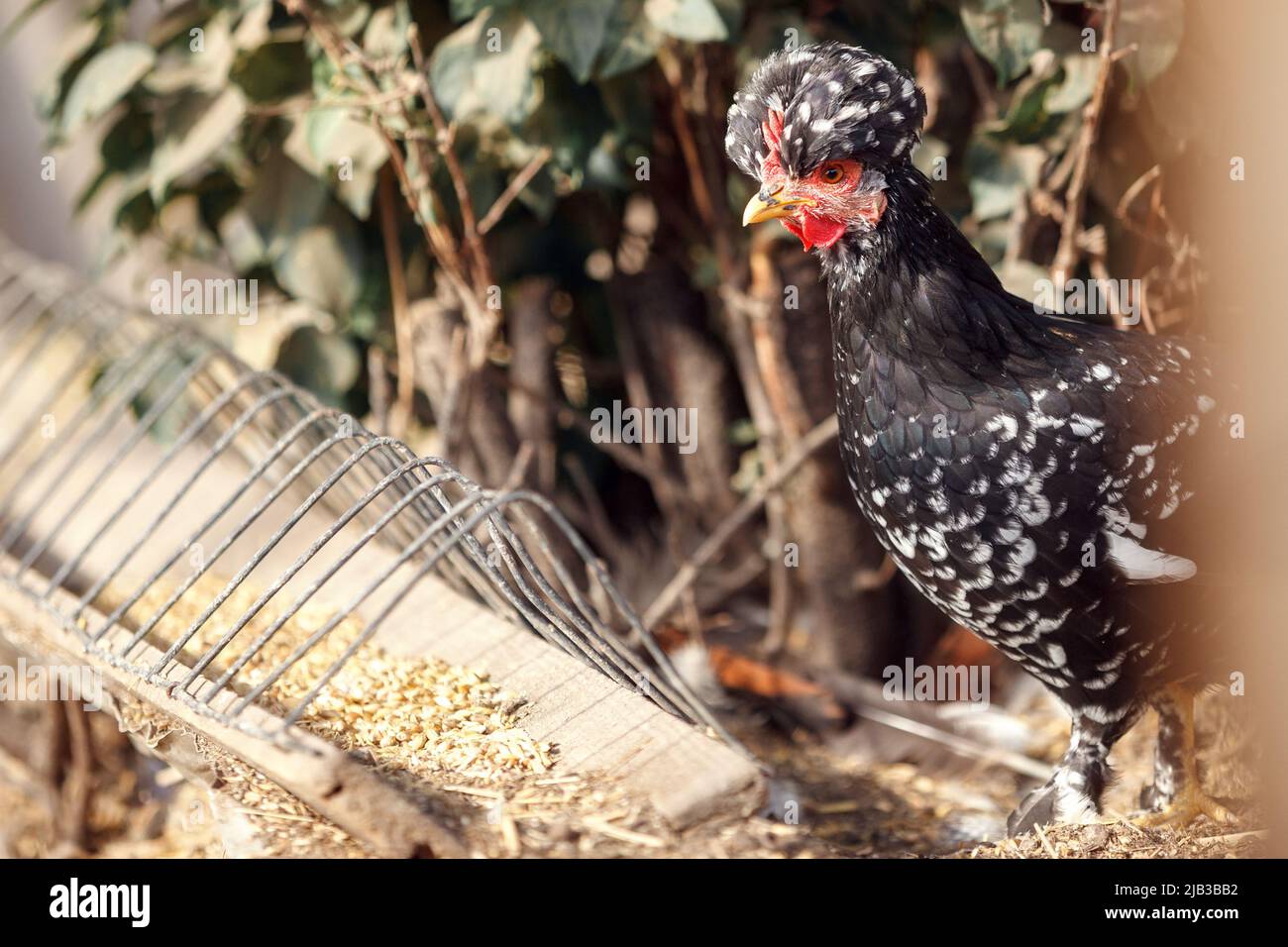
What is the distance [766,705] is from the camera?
289 centimetres

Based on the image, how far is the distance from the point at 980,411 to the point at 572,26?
105 cm

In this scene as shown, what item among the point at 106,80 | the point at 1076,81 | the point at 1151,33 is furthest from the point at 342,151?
the point at 1151,33

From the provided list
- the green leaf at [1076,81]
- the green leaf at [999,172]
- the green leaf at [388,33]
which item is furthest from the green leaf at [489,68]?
the green leaf at [1076,81]

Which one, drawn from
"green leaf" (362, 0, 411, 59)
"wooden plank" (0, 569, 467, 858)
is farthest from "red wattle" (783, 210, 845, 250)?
"green leaf" (362, 0, 411, 59)

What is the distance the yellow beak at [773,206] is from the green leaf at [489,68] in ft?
2.36

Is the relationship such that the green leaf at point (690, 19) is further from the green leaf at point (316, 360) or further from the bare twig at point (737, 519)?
the green leaf at point (316, 360)

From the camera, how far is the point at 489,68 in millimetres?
2303

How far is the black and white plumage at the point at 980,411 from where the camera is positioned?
5.65ft

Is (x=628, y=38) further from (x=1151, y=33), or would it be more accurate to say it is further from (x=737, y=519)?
(x=737, y=519)

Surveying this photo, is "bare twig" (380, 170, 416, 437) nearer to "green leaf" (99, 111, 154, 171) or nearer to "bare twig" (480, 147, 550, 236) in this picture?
"bare twig" (480, 147, 550, 236)

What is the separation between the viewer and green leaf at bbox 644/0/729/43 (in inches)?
83.7

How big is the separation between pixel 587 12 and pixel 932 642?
1.75 metres

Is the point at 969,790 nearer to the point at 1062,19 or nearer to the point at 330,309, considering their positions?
the point at 1062,19
